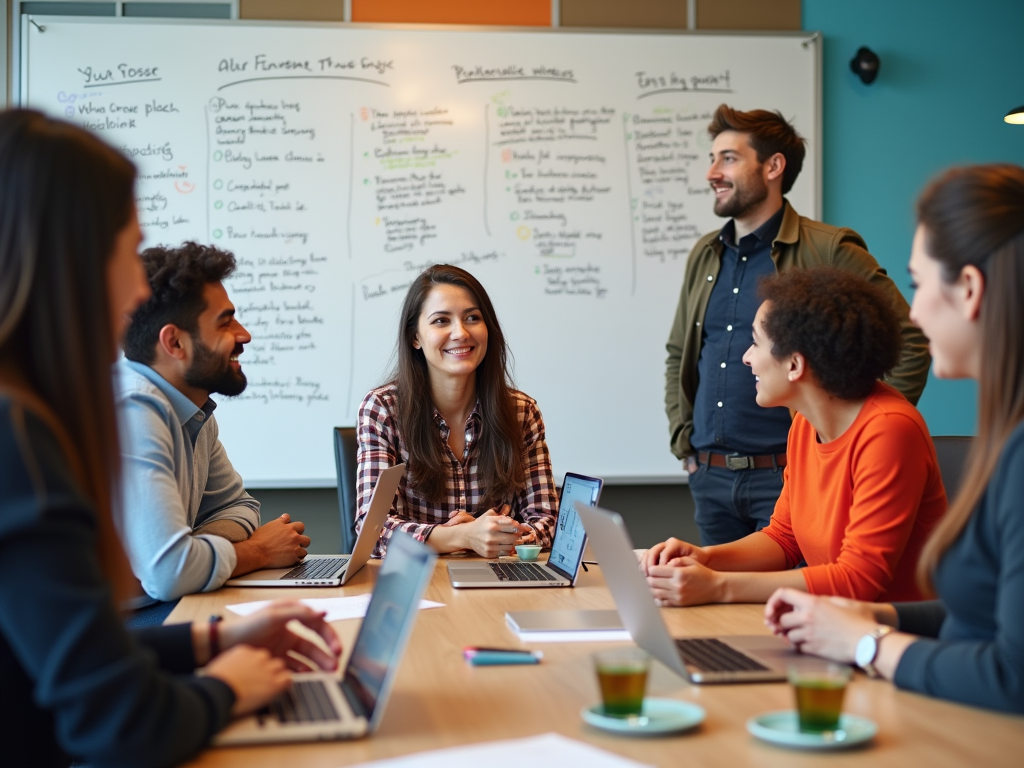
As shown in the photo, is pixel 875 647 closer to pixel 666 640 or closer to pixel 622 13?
pixel 666 640

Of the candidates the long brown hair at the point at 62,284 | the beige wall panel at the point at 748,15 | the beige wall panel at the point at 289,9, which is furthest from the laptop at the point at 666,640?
the beige wall panel at the point at 748,15

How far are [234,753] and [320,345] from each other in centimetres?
281

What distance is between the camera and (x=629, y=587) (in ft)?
4.33

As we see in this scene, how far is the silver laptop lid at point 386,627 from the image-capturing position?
101 cm

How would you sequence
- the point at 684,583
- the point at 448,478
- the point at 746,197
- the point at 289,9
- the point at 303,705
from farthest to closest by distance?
the point at 289,9 → the point at 746,197 → the point at 448,478 → the point at 684,583 → the point at 303,705

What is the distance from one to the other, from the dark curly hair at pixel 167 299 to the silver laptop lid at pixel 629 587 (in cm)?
107

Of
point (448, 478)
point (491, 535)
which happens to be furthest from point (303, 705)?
point (448, 478)

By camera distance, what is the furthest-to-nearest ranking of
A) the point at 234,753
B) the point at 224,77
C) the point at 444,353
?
the point at 224,77 < the point at 444,353 < the point at 234,753

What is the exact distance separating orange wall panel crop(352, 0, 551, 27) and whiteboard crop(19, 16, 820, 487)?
0.24ft

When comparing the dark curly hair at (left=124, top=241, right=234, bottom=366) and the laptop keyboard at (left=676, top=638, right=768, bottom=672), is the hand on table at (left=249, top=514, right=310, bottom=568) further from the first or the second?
the laptop keyboard at (left=676, top=638, right=768, bottom=672)

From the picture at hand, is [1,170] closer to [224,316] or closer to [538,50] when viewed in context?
[224,316]

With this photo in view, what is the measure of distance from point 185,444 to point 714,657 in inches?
47.4

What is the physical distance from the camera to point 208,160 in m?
3.71

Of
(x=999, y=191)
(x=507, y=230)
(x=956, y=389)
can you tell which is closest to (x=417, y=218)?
(x=507, y=230)
